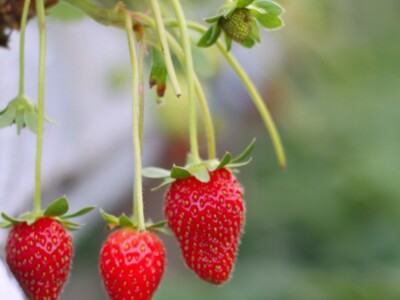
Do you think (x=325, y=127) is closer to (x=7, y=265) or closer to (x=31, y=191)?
(x=31, y=191)

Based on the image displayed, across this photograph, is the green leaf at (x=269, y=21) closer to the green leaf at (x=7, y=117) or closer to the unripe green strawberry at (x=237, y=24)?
the unripe green strawberry at (x=237, y=24)

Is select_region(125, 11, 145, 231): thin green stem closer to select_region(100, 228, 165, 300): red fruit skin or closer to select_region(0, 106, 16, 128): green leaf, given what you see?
select_region(100, 228, 165, 300): red fruit skin

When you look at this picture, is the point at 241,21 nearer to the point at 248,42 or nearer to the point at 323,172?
the point at 248,42

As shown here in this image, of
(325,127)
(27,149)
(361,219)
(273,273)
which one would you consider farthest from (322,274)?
(27,149)

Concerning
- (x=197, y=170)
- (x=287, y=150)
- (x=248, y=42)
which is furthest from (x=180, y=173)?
(x=287, y=150)

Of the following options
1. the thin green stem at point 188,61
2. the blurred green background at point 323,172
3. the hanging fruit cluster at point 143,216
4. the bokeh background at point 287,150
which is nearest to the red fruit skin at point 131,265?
the hanging fruit cluster at point 143,216

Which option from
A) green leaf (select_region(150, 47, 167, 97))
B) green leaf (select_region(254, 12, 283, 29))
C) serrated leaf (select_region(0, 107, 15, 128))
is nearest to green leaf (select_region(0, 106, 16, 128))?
serrated leaf (select_region(0, 107, 15, 128))
